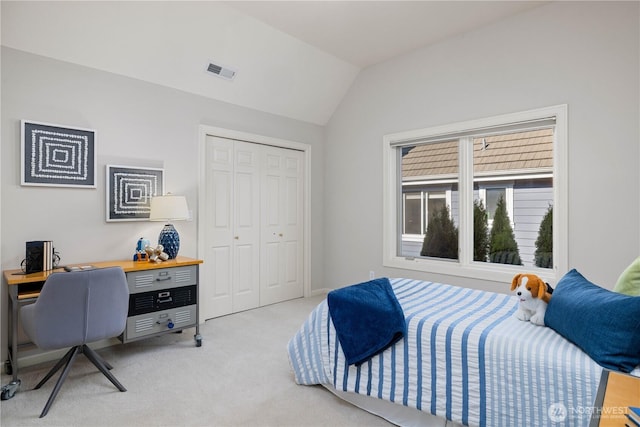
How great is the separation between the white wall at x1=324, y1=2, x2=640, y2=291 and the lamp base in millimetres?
2295

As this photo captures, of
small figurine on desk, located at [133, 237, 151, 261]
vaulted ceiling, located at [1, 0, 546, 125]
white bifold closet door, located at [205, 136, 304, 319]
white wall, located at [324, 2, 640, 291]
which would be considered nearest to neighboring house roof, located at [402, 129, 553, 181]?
white wall, located at [324, 2, 640, 291]

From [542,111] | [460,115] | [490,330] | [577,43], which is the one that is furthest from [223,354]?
[577,43]

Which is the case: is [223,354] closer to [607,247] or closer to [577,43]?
[607,247]

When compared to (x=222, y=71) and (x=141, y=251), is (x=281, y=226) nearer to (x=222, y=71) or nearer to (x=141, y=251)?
(x=141, y=251)

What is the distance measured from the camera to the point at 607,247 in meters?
2.83

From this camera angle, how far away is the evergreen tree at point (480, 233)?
3.65m

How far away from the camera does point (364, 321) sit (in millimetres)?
2055

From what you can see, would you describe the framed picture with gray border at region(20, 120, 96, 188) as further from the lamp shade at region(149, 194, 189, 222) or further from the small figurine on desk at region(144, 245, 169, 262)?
the small figurine on desk at region(144, 245, 169, 262)

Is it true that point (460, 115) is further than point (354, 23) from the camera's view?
Yes

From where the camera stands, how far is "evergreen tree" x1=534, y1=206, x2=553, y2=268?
3234 millimetres

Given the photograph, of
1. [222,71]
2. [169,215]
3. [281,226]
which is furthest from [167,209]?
[281,226]

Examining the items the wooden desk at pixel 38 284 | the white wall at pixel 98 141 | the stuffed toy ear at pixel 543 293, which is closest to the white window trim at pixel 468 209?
the stuffed toy ear at pixel 543 293

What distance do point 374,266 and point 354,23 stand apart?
106 inches

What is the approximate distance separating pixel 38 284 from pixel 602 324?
339 cm
